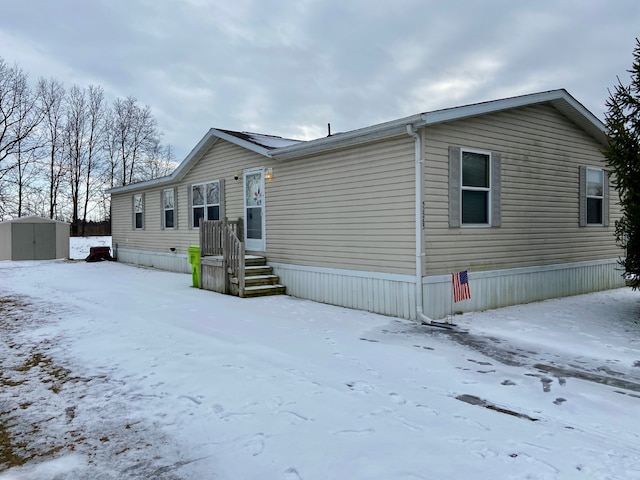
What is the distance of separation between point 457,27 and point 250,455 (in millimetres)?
13028

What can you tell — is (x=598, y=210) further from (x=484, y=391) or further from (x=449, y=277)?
(x=484, y=391)

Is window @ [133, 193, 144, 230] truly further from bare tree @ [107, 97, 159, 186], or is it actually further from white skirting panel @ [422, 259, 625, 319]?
bare tree @ [107, 97, 159, 186]

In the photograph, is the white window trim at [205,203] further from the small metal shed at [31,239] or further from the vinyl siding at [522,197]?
the small metal shed at [31,239]

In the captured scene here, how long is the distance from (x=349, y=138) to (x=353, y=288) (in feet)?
9.02

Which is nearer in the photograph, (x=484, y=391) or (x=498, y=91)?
(x=484, y=391)

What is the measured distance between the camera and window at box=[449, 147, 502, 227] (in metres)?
7.32

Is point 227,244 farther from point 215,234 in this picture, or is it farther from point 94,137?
point 94,137

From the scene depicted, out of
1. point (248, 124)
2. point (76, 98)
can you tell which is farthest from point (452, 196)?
point (76, 98)

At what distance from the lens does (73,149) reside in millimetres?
32094

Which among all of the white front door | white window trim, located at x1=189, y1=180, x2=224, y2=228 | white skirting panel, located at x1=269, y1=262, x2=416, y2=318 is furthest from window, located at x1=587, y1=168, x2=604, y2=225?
white window trim, located at x1=189, y1=180, x2=224, y2=228

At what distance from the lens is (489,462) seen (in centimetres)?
276

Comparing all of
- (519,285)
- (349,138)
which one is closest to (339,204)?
(349,138)

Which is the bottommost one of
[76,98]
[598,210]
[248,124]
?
[598,210]

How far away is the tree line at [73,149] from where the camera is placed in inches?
1023
